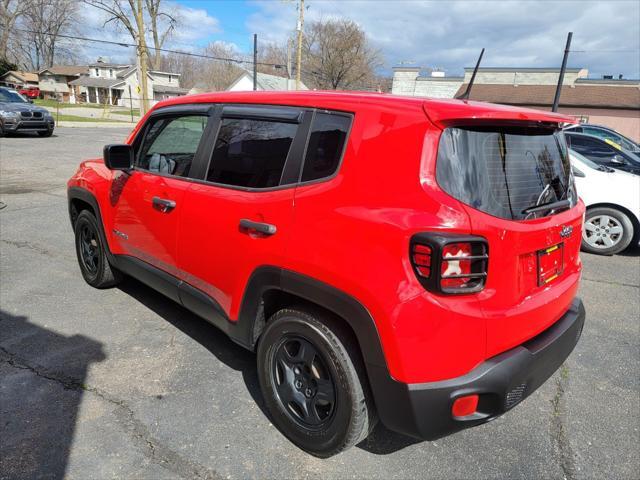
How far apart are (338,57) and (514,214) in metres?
51.6

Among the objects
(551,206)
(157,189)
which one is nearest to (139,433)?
(157,189)

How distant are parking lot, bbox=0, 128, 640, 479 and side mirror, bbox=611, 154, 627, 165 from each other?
4061 millimetres

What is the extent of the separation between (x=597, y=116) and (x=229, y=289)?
137ft

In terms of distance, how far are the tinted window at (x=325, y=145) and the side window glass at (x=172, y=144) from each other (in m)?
1.00

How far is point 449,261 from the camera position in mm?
1715

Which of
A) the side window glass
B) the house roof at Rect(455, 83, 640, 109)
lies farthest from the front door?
the house roof at Rect(455, 83, 640, 109)

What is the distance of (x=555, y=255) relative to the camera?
7.13ft

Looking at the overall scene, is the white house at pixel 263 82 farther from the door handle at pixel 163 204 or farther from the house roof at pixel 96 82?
the door handle at pixel 163 204

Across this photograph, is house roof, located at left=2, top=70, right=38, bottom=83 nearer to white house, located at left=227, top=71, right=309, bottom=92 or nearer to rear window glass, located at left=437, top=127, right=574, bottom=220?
white house, located at left=227, top=71, right=309, bottom=92

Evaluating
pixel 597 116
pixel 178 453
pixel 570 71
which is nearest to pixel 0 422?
pixel 178 453

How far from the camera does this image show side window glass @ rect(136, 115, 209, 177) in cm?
293

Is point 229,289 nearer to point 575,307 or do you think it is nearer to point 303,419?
point 303,419

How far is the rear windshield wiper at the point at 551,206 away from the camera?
2.00 meters

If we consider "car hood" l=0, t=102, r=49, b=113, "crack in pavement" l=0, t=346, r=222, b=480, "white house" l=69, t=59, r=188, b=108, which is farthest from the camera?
"white house" l=69, t=59, r=188, b=108
